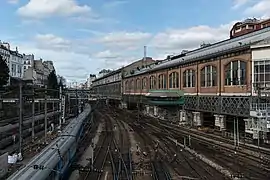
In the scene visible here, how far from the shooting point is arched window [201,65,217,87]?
42.9m

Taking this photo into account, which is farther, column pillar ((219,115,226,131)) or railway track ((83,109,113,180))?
column pillar ((219,115,226,131))

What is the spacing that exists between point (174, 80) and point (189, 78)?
7396 millimetres

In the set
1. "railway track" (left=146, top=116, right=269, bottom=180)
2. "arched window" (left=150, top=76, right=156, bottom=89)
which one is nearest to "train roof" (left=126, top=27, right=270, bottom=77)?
"railway track" (left=146, top=116, right=269, bottom=180)

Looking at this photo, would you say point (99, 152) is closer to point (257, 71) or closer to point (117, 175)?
point (117, 175)

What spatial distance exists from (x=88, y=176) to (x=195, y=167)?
796 cm

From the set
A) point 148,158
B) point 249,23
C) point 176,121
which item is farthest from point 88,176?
point 249,23

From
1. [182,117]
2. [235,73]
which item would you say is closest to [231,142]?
[235,73]

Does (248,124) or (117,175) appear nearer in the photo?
(117,175)

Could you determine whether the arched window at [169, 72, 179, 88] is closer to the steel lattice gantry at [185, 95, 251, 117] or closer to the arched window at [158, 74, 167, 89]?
the arched window at [158, 74, 167, 89]

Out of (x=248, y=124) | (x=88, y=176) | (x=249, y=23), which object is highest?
(x=249, y=23)

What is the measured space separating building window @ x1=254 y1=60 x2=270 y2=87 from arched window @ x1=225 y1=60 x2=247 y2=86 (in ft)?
5.20

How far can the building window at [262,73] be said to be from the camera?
3319 cm

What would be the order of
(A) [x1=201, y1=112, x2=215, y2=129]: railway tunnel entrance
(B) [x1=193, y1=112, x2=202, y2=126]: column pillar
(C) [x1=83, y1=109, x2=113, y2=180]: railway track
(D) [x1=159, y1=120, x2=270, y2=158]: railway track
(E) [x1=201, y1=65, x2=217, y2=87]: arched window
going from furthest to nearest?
(A) [x1=201, y1=112, x2=215, y2=129]: railway tunnel entrance, (B) [x1=193, y1=112, x2=202, y2=126]: column pillar, (E) [x1=201, y1=65, x2=217, y2=87]: arched window, (D) [x1=159, y1=120, x2=270, y2=158]: railway track, (C) [x1=83, y1=109, x2=113, y2=180]: railway track

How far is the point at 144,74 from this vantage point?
8100 cm
